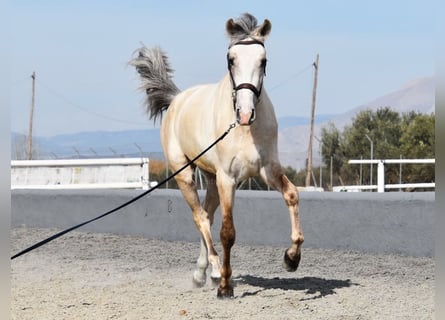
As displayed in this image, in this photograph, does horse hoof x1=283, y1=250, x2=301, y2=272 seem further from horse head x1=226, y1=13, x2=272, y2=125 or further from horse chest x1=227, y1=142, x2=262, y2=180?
horse head x1=226, y1=13, x2=272, y2=125

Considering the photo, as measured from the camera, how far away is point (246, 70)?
270 inches

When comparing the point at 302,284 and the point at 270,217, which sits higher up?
the point at 270,217

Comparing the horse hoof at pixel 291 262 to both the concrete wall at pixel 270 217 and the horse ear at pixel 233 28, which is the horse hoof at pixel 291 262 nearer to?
the horse ear at pixel 233 28

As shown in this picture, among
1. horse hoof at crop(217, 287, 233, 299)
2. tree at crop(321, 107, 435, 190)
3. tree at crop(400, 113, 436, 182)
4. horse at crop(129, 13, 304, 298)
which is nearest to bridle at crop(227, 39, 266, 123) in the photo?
horse at crop(129, 13, 304, 298)

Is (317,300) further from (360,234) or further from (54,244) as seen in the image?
(54,244)

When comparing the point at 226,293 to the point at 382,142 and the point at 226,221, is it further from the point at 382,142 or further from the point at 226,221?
the point at 382,142

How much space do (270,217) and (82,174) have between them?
5.19m

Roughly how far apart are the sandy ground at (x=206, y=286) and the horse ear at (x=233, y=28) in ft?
7.35

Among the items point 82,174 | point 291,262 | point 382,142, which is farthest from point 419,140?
point 291,262

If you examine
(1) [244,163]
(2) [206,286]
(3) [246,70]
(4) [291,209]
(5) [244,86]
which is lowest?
(2) [206,286]

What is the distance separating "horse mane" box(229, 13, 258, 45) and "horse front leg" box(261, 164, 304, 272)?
3.64 ft

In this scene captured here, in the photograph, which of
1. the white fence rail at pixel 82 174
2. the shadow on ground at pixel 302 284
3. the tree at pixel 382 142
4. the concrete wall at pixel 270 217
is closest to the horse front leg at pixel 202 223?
the shadow on ground at pixel 302 284

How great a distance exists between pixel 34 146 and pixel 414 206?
124 feet

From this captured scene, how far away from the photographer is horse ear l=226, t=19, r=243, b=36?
725 cm
